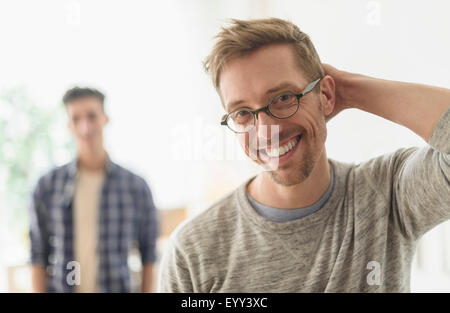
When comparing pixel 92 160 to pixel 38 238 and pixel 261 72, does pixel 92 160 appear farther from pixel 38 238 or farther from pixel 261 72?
pixel 261 72

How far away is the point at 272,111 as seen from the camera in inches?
21.8

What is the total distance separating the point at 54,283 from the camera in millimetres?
1133

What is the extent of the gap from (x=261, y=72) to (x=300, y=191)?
23cm

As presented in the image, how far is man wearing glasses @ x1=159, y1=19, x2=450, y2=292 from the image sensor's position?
56 cm

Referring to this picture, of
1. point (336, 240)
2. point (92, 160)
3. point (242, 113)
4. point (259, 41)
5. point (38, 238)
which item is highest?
point (259, 41)

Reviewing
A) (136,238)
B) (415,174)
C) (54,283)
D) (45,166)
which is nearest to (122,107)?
(45,166)

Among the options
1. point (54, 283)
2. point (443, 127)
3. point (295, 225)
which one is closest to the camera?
point (443, 127)

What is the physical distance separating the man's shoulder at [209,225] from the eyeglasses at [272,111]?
18cm

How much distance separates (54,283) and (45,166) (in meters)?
1.11

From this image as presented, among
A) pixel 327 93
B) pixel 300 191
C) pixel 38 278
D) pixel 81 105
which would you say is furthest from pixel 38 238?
pixel 327 93

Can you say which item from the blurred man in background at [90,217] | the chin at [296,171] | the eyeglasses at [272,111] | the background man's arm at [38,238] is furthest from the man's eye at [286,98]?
the background man's arm at [38,238]

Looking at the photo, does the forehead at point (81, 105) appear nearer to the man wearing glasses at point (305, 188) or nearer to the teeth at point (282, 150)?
the man wearing glasses at point (305, 188)

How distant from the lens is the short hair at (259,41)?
0.56 meters
